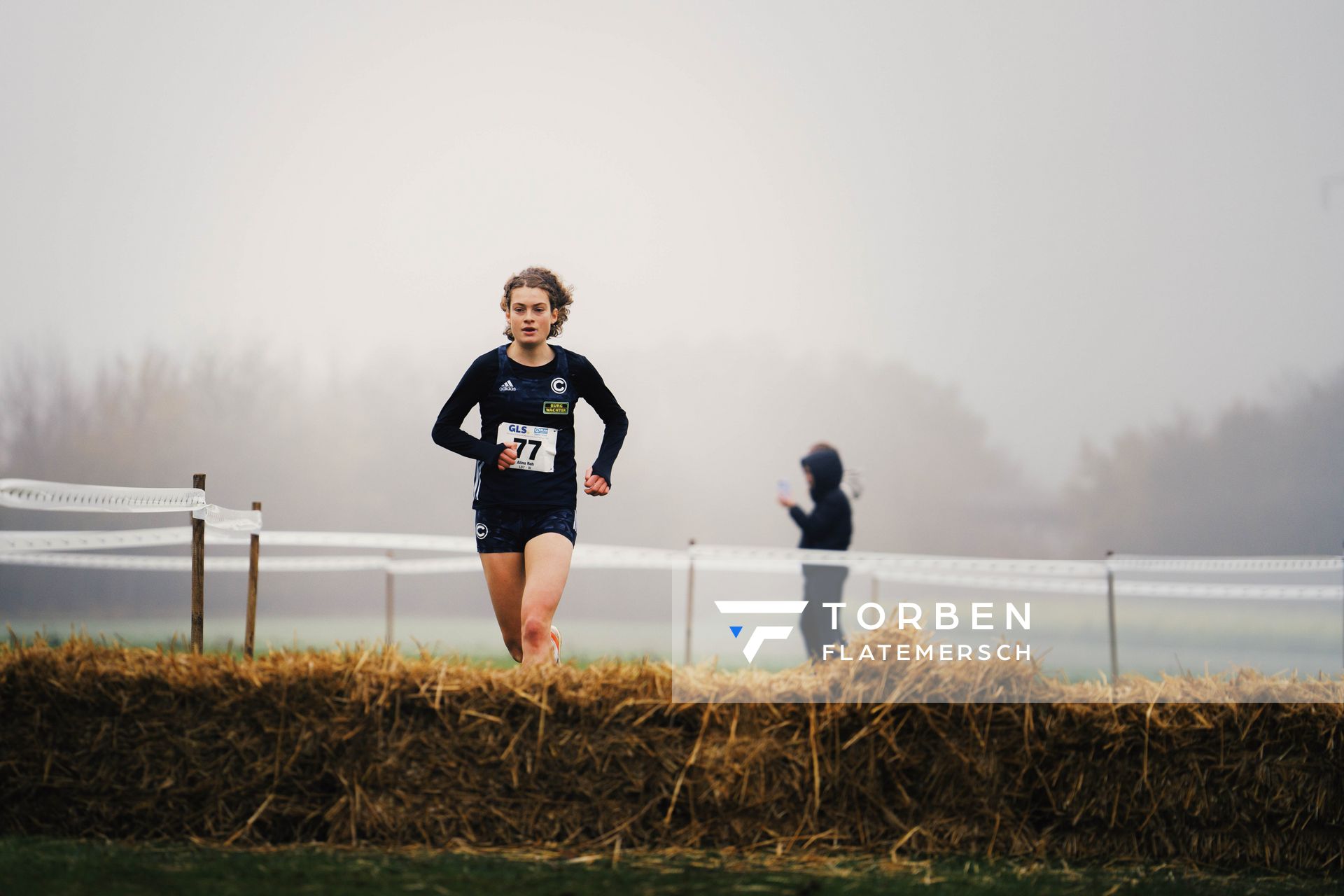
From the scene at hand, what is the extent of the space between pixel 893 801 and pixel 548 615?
166cm

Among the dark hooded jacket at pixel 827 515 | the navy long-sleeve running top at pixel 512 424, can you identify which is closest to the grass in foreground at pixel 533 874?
the navy long-sleeve running top at pixel 512 424

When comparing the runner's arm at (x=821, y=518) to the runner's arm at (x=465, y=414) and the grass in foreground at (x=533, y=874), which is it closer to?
the runner's arm at (x=465, y=414)

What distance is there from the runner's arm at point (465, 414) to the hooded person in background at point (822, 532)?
3.71 meters

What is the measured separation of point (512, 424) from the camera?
4727mm

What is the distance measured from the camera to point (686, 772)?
141 inches

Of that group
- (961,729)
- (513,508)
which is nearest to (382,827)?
(513,508)

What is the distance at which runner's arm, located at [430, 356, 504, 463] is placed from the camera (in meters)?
4.67

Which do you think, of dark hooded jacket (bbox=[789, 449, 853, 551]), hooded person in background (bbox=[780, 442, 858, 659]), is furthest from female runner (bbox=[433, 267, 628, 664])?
dark hooded jacket (bbox=[789, 449, 853, 551])

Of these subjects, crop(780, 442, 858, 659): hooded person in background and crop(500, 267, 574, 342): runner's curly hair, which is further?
crop(780, 442, 858, 659): hooded person in background

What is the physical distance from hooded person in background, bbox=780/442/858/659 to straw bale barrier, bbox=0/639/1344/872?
4.34 metres

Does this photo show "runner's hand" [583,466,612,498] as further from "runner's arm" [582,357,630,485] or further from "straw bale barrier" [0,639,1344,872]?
"straw bale barrier" [0,639,1344,872]

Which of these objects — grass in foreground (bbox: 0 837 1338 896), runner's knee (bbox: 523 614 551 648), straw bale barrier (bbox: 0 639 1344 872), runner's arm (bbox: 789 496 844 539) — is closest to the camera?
grass in foreground (bbox: 0 837 1338 896)

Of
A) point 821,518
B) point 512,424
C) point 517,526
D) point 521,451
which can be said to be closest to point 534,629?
point 517,526

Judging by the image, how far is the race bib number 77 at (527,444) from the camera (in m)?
4.71
